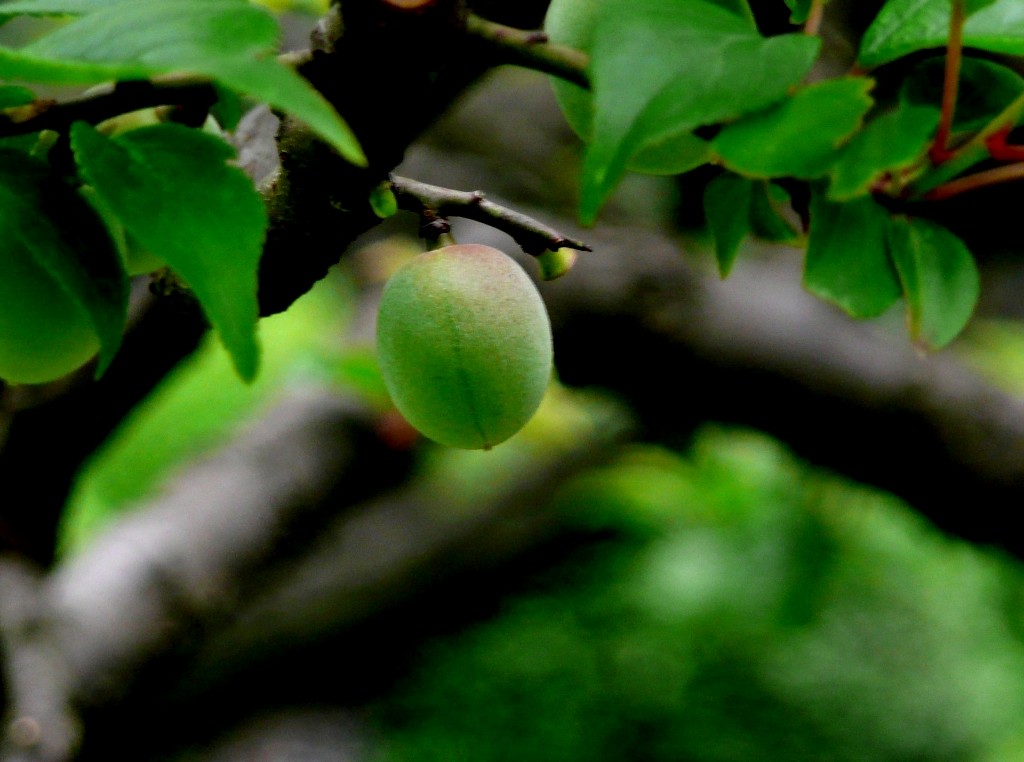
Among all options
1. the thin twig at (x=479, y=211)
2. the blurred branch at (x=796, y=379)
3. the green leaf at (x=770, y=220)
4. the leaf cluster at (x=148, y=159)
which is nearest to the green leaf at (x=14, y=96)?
the leaf cluster at (x=148, y=159)

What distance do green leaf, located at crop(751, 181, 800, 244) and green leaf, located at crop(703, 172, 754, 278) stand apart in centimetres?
2

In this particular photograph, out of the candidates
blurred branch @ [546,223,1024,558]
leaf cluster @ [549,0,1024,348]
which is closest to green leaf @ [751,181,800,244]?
leaf cluster @ [549,0,1024,348]

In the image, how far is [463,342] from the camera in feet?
1.05

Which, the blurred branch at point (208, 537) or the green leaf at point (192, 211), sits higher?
the green leaf at point (192, 211)

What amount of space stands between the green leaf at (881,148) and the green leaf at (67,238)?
0.17 meters

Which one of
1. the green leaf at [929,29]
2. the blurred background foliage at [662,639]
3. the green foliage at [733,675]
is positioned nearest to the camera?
the green leaf at [929,29]

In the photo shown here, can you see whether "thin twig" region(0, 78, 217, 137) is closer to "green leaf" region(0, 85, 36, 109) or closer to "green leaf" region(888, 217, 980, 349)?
"green leaf" region(0, 85, 36, 109)

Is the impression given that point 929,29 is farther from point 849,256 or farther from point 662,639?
point 662,639

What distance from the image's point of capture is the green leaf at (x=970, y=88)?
1.00 feet

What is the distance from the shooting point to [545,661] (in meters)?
2.72

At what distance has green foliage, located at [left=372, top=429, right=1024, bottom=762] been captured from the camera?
7.91 feet

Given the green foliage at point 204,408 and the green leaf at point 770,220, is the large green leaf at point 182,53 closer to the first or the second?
Answer: the green leaf at point 770,220

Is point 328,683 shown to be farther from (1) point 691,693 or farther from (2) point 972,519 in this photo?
(2) point 972,519

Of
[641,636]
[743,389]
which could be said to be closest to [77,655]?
[743,389]
